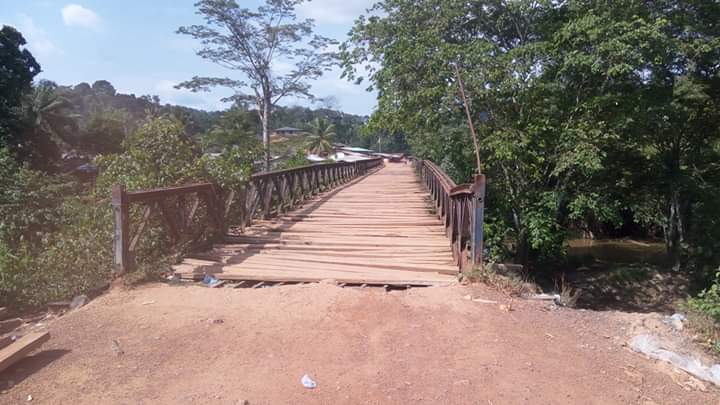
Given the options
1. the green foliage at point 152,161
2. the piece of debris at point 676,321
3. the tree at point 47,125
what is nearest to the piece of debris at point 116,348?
the green foliage at point 152,161

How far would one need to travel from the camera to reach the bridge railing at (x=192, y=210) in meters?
5.25

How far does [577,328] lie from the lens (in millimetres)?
4121

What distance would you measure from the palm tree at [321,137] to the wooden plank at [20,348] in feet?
147

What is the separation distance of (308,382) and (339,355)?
452mm

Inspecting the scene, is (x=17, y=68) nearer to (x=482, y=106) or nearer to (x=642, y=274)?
(x=482, y=106)

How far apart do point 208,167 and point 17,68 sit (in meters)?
24.6

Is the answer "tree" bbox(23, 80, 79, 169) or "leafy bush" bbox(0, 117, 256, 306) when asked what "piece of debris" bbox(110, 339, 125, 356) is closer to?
"leafy bush" bbox(0, 117, 256, 306)

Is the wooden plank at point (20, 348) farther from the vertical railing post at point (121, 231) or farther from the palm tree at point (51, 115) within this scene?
the palm tree at point (51, 115)

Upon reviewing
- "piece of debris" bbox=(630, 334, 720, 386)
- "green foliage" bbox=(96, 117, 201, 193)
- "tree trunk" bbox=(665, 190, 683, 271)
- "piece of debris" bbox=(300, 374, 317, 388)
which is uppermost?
"green foliage" bbox=(96, 117, 201, 193)

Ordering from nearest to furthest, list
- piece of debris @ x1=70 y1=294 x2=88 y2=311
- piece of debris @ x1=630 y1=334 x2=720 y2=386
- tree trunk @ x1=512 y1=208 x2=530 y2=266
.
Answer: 1. piece of debris @ x1=630 y1=334 x2=720 y2=386
2. piece of debris @ x1=70 y1=294 x2=88 y2=311
3. tree trunk @ x1=512 y1=208 x2=530 y2=266

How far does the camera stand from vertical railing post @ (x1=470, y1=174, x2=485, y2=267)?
17.4 feet

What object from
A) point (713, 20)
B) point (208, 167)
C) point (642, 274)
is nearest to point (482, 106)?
point (713, 20)

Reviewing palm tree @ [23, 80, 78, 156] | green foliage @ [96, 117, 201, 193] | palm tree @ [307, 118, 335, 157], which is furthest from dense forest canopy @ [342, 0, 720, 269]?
palm tree @ [307, 118, 335, 157]

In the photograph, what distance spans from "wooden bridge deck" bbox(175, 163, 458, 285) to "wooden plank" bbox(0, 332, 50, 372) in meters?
2.08
